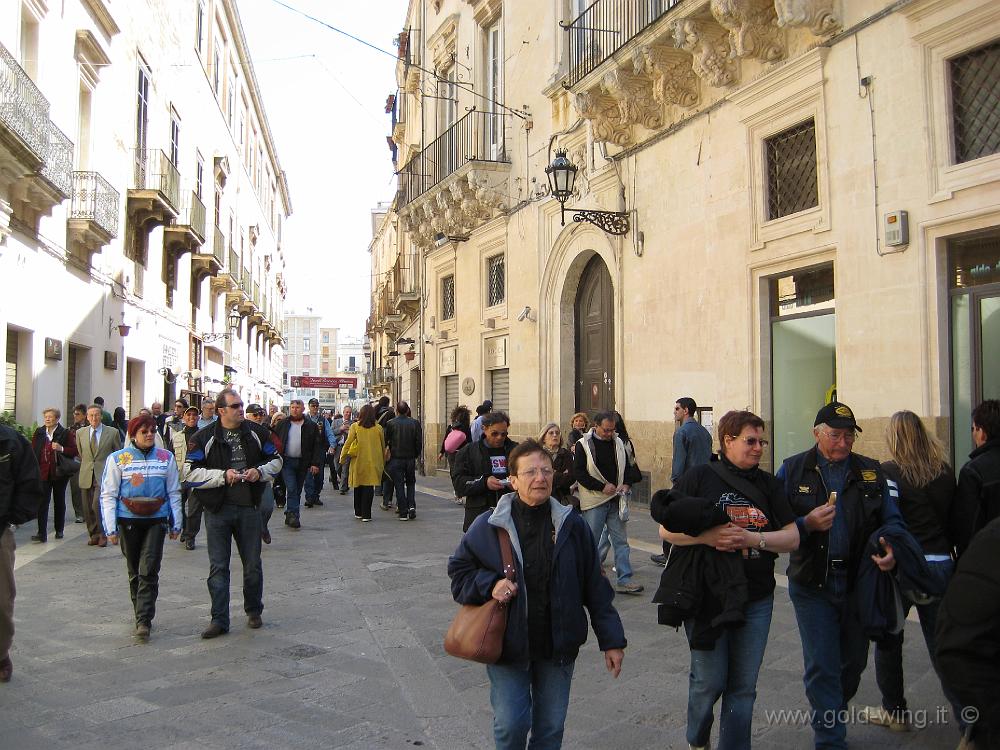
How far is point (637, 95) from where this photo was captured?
1227 cm

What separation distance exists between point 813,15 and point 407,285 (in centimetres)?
2256

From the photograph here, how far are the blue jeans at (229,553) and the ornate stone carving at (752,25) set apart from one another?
761 centimetres

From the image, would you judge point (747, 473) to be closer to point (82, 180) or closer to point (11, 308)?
point (11, 308)

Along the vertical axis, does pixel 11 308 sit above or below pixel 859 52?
below

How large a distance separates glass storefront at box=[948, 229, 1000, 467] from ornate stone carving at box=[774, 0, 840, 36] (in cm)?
273

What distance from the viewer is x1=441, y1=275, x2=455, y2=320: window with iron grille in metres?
21.2

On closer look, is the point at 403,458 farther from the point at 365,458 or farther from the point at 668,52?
the point at 668,52

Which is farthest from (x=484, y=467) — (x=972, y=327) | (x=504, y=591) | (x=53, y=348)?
(x=53, y=348)

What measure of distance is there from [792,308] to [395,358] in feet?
91.2

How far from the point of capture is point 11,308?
1391cm

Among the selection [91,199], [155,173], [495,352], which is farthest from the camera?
[155,173]

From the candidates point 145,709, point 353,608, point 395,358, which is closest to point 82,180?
point 353,608

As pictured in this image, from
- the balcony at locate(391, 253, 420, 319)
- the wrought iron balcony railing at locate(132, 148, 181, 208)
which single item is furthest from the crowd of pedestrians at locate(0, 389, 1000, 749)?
the balcony at locate(391, 253, 420, 319)

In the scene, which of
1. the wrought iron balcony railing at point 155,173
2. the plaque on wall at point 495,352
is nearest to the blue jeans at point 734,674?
the plaque on wall at point 495,352
